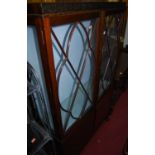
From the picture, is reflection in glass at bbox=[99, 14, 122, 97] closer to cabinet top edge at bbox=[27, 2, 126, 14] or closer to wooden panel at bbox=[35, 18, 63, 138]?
cabinet top edge at bbox=[27, 2, 126, 14]

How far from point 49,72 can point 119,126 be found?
149 cm

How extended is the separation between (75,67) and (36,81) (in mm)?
361

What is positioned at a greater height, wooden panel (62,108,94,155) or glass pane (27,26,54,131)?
glass pane (27,26,54,131)

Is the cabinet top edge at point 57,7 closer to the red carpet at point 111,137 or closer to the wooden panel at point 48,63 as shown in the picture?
the wooden panel at point 48,63

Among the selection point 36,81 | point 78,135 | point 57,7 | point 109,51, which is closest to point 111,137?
point 78,135

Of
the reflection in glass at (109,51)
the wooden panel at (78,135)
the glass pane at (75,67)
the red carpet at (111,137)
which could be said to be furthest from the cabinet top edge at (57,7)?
the red carpet at (111,137)

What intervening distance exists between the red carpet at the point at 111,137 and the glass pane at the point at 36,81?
2.56ft

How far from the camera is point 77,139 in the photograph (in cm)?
139

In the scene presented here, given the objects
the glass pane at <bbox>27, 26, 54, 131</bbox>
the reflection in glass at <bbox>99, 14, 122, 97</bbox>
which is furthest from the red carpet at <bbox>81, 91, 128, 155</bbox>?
the glass pane at <bbox>27, 26, 54, 131</bbox>

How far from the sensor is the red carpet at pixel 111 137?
1.65 metres

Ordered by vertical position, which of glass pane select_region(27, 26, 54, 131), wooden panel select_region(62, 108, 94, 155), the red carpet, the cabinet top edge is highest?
the cabinet top edge

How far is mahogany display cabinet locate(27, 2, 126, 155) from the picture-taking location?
0.76 metres
